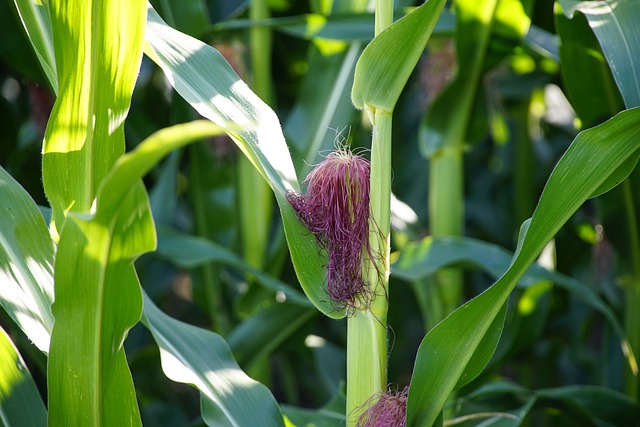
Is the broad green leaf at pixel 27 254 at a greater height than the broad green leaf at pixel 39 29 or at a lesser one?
lesser

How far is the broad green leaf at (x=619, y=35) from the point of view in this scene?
73cm

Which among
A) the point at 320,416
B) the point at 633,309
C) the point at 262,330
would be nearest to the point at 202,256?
the point at 262,330

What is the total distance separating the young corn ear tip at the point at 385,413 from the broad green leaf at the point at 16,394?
29cm

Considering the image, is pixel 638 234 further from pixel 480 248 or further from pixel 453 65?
pixel 453 65

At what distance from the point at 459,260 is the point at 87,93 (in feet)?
1.91

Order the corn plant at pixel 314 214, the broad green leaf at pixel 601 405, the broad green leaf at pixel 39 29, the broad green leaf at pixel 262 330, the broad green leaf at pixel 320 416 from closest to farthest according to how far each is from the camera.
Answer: the corn plant at pixel 314 214
the broad green leaf at pixel 39 29
the broad green leaf at pixel 320 416
the broad green leaf at pixel 601 405
the broad green leaf at pixel 262 330

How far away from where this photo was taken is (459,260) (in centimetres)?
100

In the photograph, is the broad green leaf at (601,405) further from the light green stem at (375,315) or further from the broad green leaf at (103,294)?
the broad green leaf at (103,294)

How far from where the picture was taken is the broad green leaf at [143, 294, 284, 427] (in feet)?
2.15

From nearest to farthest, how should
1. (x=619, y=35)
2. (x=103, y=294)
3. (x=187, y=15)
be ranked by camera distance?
(x=103, y=294) < (x=619, y=35) < (x=187, y=15)

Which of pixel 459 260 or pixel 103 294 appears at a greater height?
pixel 103 294

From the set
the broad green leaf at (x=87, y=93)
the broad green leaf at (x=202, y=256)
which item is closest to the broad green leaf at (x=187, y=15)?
the broad green leaf at (x=202, y=256)

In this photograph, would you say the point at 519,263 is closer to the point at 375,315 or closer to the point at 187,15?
the point at 375,315

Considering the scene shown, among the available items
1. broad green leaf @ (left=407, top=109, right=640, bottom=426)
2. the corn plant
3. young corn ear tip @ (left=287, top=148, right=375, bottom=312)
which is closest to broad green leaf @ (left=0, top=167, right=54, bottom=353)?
the corn plant
